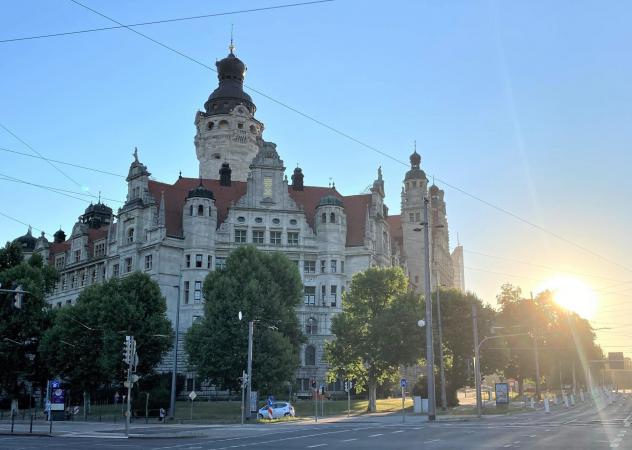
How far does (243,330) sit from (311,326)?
24.5m

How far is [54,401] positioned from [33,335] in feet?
70.7

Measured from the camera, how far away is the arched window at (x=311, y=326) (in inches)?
3270

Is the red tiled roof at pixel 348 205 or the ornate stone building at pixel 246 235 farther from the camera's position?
the red tiled roof at pixel 348 205

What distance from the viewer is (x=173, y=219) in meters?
85.8

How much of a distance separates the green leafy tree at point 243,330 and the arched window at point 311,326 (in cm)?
1767

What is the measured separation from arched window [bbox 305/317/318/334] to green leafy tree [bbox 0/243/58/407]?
3125 cm

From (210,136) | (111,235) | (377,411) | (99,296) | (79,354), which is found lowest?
(377,411)

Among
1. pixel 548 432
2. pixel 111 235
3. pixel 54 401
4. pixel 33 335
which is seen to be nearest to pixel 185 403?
pixel 33 335

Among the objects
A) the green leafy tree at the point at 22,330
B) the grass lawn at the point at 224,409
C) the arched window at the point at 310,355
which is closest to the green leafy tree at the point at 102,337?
the green leafy tree at the point at 22,330

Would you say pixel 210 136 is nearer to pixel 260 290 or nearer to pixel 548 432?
pixel 260 290

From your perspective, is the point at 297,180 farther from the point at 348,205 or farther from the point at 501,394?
the point at 501,394

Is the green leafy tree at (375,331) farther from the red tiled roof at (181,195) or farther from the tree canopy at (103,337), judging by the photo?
the red tiled roof at (181,195)

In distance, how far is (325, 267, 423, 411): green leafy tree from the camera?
63.4 metres

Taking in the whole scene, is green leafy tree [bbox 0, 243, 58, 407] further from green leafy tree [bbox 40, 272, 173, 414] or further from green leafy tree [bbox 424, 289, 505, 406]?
green leafy tree [bbox 424, 289, 505, 406]
